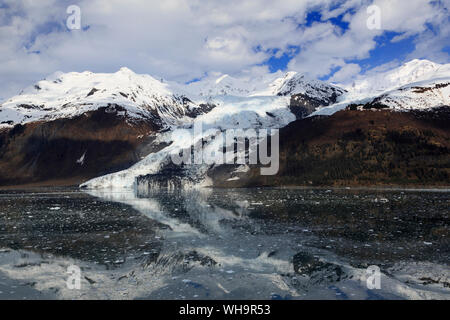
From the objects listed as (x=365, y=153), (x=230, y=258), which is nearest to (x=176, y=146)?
(x=365, y=153)

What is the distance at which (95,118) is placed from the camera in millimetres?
192500

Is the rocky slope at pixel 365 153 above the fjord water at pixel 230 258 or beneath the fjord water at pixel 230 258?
above

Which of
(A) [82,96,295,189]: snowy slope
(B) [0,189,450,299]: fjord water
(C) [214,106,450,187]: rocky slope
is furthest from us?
(A) [82,96,295,189]: snowy slope

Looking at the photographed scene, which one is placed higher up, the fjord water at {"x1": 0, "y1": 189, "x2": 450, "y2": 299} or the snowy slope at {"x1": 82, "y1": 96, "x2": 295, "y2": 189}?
the snowy slope at {"x1": 82, "y1": 96, "x2": 295, "y2": 189}

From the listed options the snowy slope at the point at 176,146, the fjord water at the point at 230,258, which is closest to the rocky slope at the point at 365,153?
Answer: the snowy slope at the point at 176,146

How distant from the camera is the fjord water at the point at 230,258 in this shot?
1320 centimetres

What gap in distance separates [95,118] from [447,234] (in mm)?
188667

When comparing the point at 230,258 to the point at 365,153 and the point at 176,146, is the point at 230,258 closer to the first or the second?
the point at 365,153

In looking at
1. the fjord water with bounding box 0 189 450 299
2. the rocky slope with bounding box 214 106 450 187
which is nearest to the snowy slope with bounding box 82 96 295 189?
the rocky slope with bounding box 214 106 450 187

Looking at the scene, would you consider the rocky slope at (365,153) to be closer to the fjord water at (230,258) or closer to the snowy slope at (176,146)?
the snowy slope at (176,146)

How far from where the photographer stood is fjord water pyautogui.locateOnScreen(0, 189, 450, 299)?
43.3ft

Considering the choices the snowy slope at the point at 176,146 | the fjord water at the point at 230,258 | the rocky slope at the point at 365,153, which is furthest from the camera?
the snowy slope at the point at 176,146

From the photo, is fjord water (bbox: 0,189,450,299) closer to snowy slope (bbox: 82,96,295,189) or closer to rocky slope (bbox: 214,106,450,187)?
rocky slope (bbox: 214,106,450,187)
